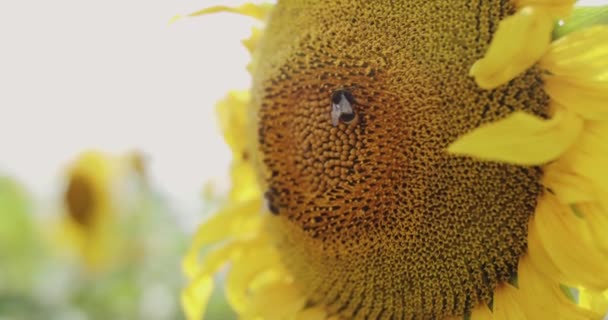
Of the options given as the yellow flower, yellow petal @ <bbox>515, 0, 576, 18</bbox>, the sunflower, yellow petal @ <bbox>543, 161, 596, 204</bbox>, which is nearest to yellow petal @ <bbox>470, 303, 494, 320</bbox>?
the sunflower

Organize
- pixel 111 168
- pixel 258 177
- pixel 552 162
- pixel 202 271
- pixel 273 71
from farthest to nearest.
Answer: pixel 111 168
pixel 202 271
pixel 258 177
pixel 273 71
pixel 552 162

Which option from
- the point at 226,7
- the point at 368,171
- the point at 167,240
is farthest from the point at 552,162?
the point at 167,240

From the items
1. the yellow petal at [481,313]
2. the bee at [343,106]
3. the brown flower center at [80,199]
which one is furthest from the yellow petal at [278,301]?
the brown flower center at [80,199]

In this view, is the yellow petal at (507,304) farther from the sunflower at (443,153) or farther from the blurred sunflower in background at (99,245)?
the blurred sunflower in background at (99,245)

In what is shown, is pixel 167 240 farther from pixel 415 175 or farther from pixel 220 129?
pixel 415 175

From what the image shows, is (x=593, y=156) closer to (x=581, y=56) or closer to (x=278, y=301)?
(x=581, y=56)

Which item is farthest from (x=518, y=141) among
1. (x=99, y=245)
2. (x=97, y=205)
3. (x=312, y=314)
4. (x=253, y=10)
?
(x=99, y=245)
